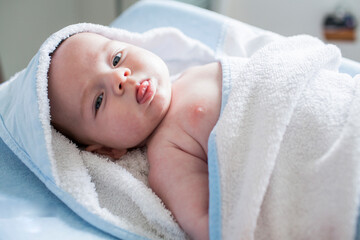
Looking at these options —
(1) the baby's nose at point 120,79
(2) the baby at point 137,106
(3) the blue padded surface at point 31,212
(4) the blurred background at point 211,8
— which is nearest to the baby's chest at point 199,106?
(2) the baby at point 137,106

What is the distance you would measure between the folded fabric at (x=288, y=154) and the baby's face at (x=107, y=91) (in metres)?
0.18

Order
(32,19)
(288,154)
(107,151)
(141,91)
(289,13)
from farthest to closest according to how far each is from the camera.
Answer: (289,13) → (32,19) → (107,151) → (141,91) → (288,154)

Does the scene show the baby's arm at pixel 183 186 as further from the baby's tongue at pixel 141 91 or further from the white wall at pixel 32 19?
the white wall at pixel 32 19

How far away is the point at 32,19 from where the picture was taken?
75.5 inches

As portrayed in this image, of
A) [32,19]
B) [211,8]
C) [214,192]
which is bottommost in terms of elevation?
[32,19]

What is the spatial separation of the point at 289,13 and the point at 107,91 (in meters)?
1.43

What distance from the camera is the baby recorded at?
860mm

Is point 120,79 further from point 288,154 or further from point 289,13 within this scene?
point 289,13

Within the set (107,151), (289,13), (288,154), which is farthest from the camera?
(289,13)

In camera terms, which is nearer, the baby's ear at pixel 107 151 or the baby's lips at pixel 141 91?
the baby's lips at pixel 141 91

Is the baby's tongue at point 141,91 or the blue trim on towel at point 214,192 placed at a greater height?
the baby's tongue at point 141,91

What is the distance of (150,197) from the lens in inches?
33.3

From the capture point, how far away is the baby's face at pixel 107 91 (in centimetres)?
88

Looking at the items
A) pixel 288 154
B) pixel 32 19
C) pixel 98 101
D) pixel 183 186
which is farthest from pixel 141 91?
pixel 32 19
